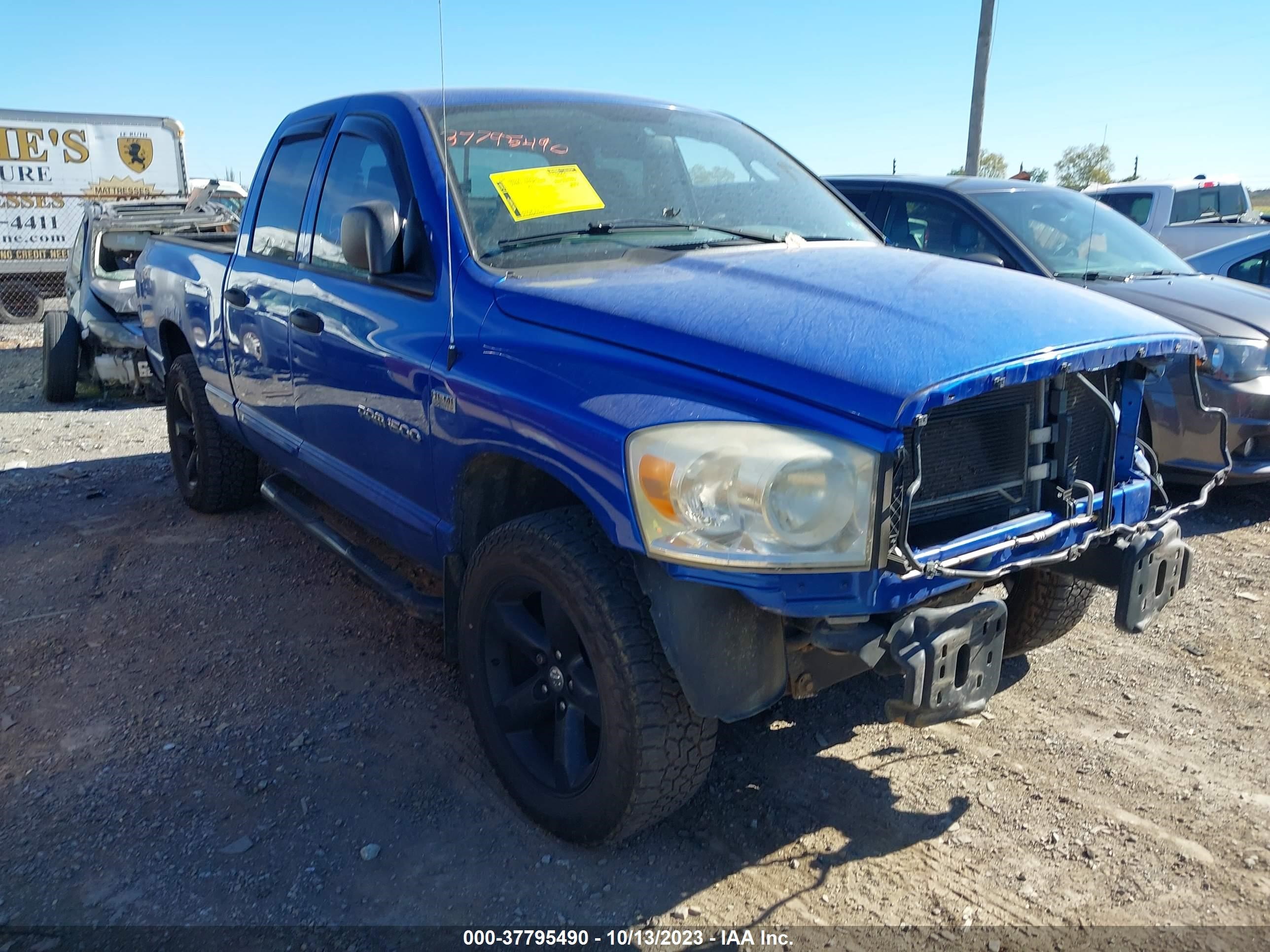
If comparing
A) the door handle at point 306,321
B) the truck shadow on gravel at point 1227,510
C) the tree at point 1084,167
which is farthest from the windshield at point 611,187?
the tree at point 1084,167

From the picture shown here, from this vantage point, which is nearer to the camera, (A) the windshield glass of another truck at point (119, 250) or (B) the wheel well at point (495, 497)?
(B) the wheel well at point (495, 497)

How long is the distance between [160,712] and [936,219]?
16.4 feet

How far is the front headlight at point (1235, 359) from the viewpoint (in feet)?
16.6

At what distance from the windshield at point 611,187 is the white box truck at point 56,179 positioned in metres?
14.5

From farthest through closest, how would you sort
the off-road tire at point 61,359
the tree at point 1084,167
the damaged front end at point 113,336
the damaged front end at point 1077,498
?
the tree at point 1084,167, the off-road tire at point 61,359, the damaged front end at point 113,336, the damaged front end at point 1077,498

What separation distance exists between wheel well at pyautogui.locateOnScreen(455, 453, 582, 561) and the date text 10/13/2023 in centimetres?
102

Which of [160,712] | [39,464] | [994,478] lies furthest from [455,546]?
[39,464]

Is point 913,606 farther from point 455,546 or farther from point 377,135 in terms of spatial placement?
point 377,135

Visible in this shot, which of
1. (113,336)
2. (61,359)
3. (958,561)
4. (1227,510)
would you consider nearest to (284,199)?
(958,561)

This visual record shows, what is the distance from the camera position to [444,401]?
2.85 metres

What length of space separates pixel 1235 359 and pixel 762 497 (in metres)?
4.09

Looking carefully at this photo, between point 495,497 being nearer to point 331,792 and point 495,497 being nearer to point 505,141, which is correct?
point 331,792

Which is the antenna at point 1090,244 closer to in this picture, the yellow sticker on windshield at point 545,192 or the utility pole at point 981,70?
the yellow sticker on windshield at point 545,192

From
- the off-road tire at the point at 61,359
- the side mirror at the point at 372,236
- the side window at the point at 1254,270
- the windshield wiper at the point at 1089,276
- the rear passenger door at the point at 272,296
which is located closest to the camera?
the side mirror at the point at 372,236
